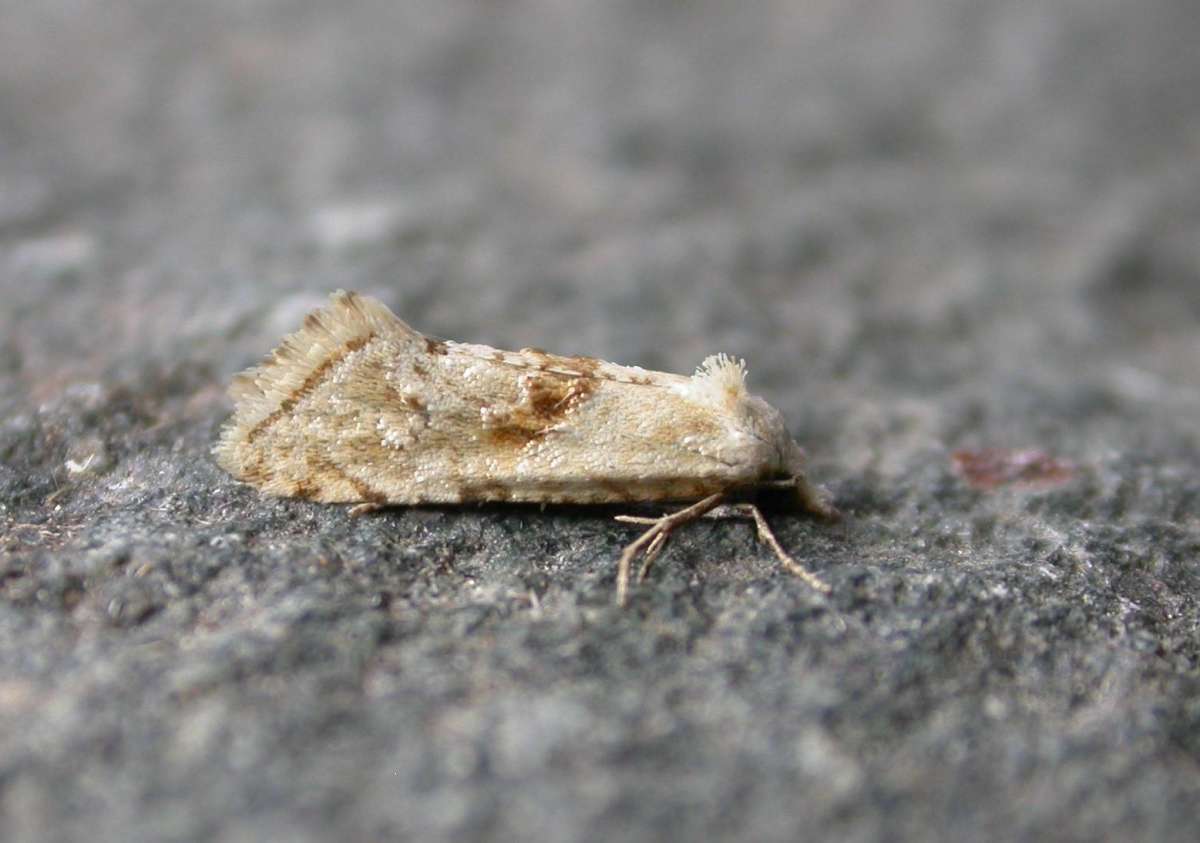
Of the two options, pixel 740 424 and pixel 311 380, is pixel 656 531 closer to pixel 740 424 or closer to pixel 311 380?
pixel 740 424

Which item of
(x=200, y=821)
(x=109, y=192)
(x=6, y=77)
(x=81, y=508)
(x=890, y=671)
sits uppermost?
(x=6, y=77)

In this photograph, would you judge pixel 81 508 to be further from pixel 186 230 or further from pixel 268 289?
pixel 186 230

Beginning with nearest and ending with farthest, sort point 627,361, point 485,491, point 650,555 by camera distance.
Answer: point 650,555
point 485,491
point 627,361

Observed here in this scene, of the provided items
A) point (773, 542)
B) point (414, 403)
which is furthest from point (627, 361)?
point (773, 542)

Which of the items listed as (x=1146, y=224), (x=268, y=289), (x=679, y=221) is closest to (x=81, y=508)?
(x=268, y=289)

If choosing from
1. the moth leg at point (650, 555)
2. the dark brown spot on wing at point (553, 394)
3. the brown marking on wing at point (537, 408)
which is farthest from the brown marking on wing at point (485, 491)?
the moth leg at point (650, 555)
